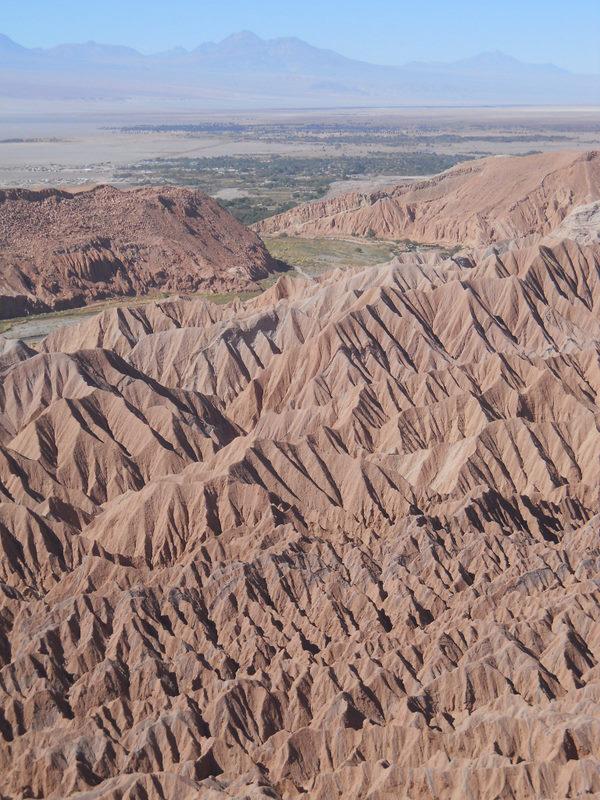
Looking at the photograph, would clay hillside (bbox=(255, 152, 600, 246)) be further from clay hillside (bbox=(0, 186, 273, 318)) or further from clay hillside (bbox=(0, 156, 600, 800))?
clay hillside (bbox=(0, 156, 600, 800))

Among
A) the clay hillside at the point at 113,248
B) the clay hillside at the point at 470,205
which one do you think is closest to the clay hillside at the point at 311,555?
the clay hillside at the point at 113,248

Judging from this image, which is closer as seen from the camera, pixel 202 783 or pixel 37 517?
pixel 202 783

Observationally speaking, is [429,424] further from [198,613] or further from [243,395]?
[198,613]

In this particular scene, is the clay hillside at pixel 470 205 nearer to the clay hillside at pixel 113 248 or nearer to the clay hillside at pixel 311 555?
the clay hillside at pixel 113 248

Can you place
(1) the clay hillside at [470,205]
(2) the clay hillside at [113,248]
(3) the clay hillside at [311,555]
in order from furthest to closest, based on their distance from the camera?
(1) the clay hillside at [470,205] < (2) the clay hillside at [113,248] < (3) the clay hillside at [311,555]

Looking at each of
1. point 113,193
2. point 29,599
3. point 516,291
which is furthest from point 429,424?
point 113,193

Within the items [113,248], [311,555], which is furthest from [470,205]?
[311,555]
